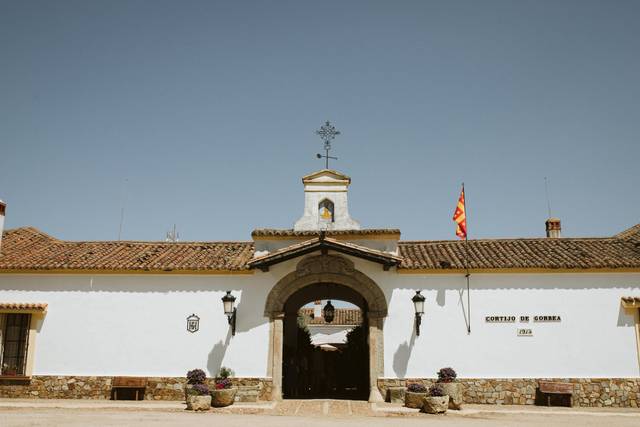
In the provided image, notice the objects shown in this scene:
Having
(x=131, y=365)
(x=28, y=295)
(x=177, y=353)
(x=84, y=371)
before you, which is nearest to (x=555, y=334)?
(x=177, y=353)

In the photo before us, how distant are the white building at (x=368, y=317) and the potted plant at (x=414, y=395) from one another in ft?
3.81

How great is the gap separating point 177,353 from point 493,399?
871 centimetres

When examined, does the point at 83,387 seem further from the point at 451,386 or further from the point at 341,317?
the point at 341,317

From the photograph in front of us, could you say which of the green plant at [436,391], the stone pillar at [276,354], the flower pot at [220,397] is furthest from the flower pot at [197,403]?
the green plant at [436,391]

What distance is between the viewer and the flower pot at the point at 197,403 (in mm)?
13359

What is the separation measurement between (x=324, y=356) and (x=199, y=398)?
53.5 ft

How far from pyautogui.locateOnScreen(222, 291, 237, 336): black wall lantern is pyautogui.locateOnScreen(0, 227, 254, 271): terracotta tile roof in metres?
0.93

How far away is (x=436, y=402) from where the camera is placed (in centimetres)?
1303

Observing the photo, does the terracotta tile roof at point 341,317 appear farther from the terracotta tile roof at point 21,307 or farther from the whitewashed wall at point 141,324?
the terracotta tile roof at point 21,307

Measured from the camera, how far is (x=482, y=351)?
1525 centimetres

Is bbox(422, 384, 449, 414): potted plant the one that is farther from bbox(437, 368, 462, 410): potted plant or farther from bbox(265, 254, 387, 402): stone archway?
bbox(265, 254, 387, 402): stone archway

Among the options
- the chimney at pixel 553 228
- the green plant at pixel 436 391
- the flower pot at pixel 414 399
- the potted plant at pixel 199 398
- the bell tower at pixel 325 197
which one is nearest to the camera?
the green plant at pixel 436 391

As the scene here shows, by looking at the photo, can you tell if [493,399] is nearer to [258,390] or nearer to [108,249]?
[258,390]

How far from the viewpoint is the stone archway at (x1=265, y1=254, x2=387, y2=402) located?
15320 mm
